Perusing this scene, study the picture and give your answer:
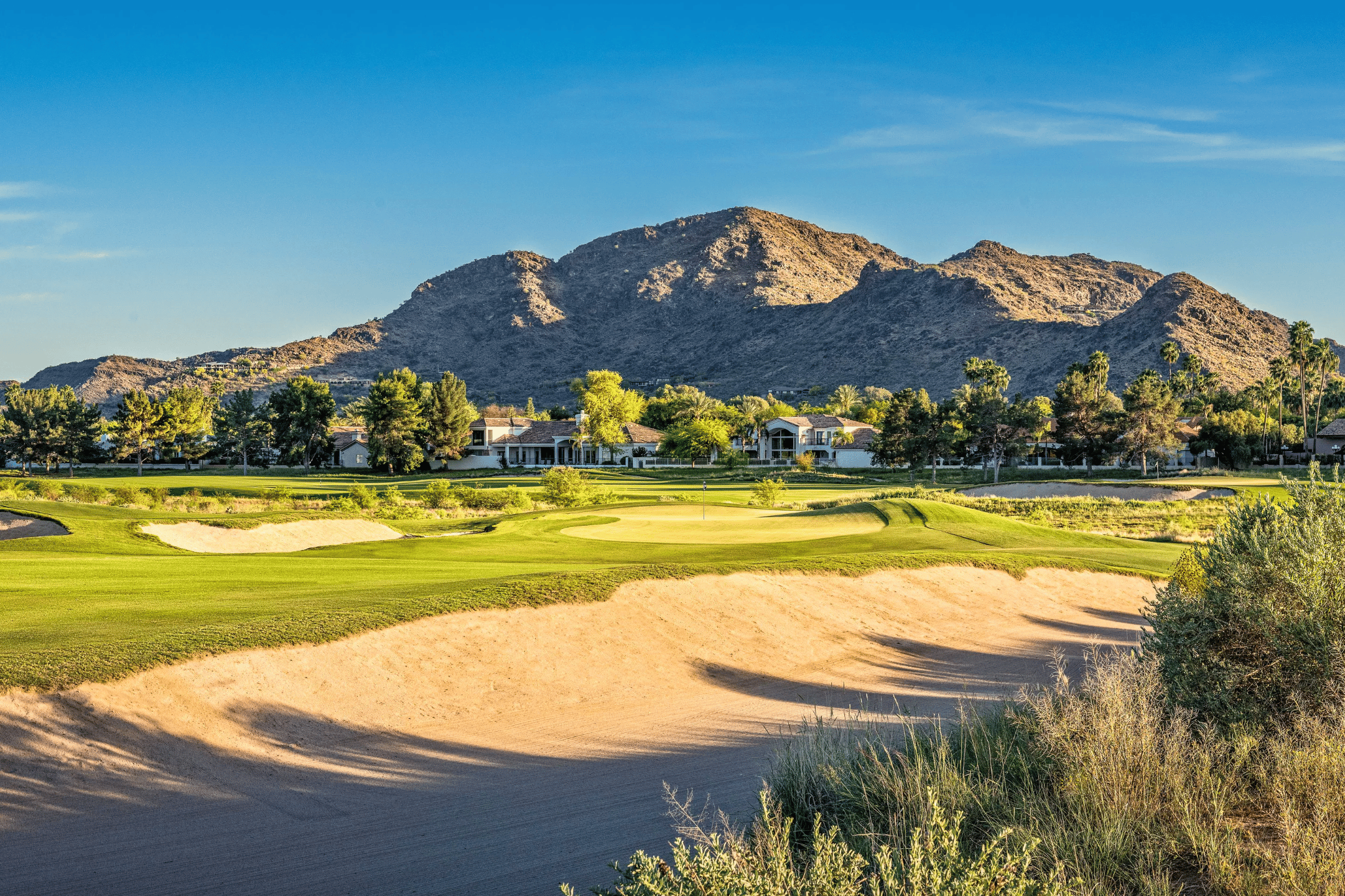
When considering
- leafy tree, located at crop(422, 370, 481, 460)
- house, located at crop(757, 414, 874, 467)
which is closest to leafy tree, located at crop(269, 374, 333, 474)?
leafy tree, located at crop(422, 370, 481, 460)

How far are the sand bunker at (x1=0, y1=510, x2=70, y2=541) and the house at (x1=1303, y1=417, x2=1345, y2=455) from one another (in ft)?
344

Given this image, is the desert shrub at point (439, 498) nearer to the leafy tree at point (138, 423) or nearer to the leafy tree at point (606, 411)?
the leafy tree at point (606, 411)

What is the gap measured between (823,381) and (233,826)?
196m

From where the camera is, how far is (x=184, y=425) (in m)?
95.8

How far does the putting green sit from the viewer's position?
105ft

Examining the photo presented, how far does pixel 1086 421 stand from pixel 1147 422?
17.1 ft

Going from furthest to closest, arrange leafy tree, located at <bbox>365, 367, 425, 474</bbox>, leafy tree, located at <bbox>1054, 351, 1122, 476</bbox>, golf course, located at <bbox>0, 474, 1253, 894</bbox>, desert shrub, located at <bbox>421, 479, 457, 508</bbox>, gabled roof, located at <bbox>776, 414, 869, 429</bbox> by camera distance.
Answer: gabled roof, located at <bbox>776, 414, 869, 429</bbox> → leafy tree, located at <bbox>365, 367, 425, 474</bbox> → leafy tree, located at <bbox>1054, 351, 1122, 476</bbox> → desert shrub, located at <bbox>421, 479, 457, 508</bbox> → golf course, located at <bbox>0, 474, 1253, 894</bbox>

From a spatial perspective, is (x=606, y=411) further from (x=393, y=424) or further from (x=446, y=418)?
(x=393, y=424)

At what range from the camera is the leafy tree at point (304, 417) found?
94812mm

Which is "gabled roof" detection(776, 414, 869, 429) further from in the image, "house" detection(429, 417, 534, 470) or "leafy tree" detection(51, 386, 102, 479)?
"leafy tree" detection(51, 386, 102, 479)

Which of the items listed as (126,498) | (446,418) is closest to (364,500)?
(126,498)

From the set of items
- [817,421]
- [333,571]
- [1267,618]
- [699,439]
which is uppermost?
[817,421]

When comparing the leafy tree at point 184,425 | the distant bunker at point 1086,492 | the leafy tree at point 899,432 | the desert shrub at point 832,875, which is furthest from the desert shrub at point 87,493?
the leafy tree at point 899,432

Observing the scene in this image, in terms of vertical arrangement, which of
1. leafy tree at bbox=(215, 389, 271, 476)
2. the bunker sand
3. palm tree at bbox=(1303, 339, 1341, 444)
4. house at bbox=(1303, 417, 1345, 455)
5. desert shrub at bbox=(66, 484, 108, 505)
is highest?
palm tree at bbox=(1303, 339, 1341, 444)
